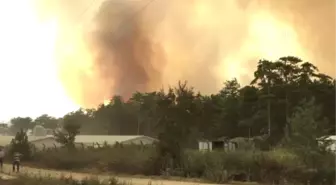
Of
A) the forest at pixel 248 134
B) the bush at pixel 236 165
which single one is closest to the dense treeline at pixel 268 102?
the forest at pixel 248 134

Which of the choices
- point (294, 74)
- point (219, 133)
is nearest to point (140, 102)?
point (219, 133)

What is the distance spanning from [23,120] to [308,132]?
5387 inches

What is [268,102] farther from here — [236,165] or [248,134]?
[236,165]

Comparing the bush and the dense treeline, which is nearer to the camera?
the bush

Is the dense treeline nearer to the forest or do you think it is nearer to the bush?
the forest

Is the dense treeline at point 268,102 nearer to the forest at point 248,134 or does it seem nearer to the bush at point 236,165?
the forest at point 248,134

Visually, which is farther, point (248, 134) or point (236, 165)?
point (248, 134)

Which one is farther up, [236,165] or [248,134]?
[248,134]

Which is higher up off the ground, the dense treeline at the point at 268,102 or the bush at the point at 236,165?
the dense treeline at the point at 268,102

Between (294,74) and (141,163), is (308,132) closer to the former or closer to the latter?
(141,163)

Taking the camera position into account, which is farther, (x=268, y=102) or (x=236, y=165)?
(x=268, y=102)

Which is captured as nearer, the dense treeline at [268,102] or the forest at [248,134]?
the forest at [248,134]

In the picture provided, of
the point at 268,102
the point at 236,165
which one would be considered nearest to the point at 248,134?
the point at 268,102

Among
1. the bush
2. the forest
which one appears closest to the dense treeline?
the forest
